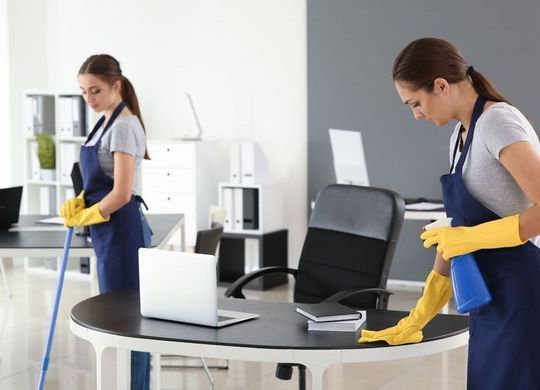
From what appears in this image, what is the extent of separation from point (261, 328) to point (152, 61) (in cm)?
545

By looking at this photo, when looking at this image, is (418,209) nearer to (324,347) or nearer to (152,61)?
(152,61)

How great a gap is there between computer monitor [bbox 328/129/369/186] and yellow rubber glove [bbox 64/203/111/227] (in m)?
2.67

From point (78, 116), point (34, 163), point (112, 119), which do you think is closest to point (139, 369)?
point (112, 119)

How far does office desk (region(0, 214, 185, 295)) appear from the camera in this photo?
429 cm

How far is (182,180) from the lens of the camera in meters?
7.38

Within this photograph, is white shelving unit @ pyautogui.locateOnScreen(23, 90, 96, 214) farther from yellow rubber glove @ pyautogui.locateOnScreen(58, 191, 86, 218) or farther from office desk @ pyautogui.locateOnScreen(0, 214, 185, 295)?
yellow rubber glove @ pyautogui.locateOnScreen(58, 191, 86, 218)

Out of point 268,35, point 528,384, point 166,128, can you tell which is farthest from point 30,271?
point 528,384

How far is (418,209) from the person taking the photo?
5.95 meters

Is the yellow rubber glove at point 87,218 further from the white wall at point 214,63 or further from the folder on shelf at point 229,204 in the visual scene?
the white wall at point 214,63

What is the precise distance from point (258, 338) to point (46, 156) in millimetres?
5553

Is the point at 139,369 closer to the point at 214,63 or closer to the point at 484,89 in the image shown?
the point at 484,89

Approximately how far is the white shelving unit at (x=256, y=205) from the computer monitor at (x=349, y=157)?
91 cm

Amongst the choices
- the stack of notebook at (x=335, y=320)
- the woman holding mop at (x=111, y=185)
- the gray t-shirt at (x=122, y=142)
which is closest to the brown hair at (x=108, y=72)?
the woman holding mop at (x=111, y=185)

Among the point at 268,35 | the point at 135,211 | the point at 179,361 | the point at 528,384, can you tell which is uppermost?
the point at 268,35
